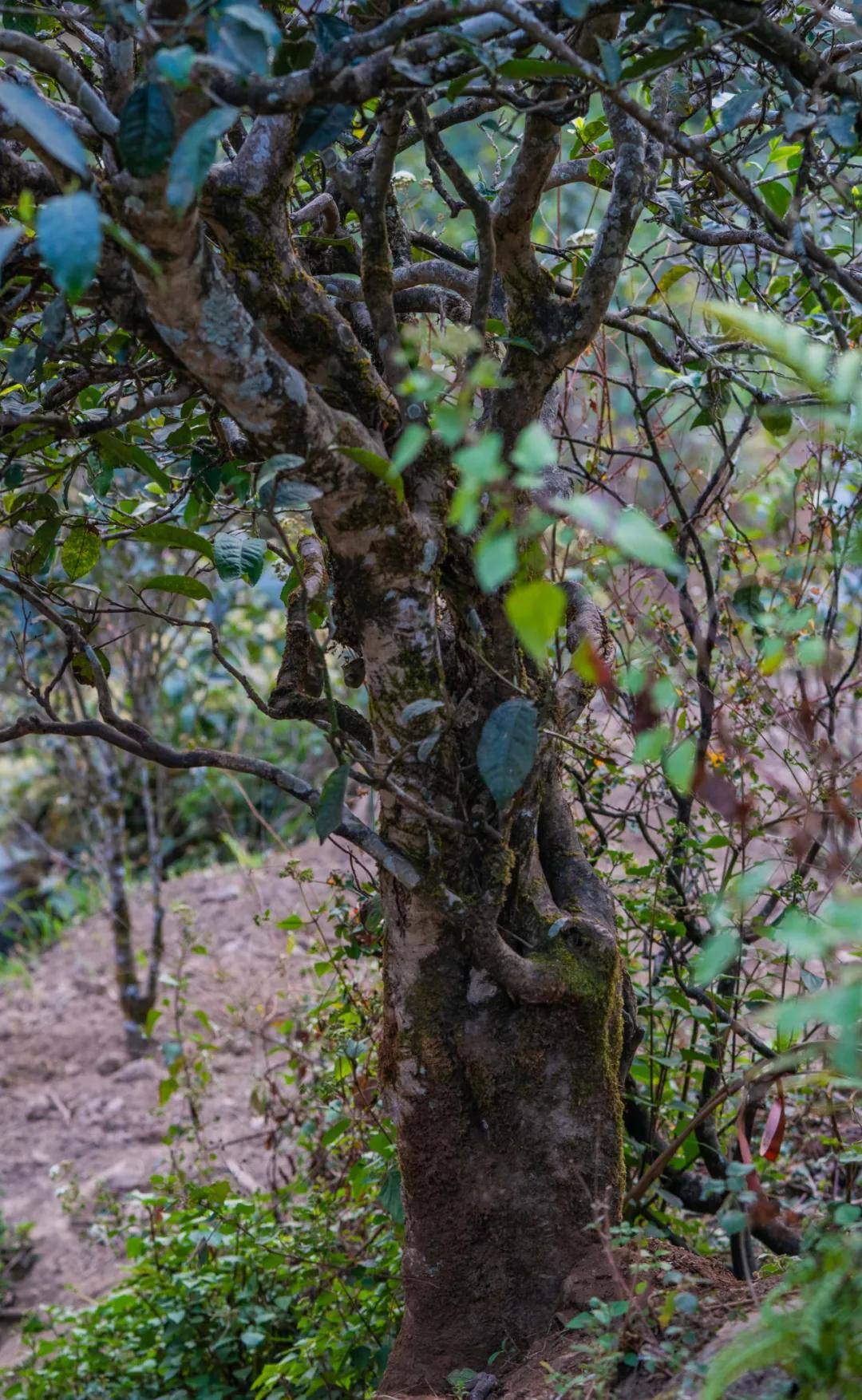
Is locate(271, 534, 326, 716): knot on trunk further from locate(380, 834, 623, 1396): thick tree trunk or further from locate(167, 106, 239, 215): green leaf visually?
locate(167, 106, 239, 215): green leaf

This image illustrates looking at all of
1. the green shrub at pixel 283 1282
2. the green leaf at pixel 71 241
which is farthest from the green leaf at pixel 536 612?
the green shrub at pixel 283 1282

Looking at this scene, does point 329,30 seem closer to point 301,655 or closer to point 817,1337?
point 301,655

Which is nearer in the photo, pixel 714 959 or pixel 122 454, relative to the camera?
pixel 714 959

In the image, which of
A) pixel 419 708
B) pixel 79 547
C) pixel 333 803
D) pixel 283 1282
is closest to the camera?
pixel 333 803

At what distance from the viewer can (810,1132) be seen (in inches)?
117

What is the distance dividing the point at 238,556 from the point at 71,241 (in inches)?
32.5

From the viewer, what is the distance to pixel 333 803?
1487 millimetres

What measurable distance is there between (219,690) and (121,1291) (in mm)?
3704

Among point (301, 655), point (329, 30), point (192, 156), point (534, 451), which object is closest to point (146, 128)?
point (192, 156)

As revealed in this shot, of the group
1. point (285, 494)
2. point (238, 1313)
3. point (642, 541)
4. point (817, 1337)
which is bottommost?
point (238, 1313)

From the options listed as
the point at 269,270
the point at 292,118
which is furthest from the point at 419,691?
the point at 292,118

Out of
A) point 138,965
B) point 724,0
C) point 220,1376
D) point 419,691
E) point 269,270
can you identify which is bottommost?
point 220,1376

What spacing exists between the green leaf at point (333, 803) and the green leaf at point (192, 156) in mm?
700

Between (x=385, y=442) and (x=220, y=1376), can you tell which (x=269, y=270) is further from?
(x=220, y=1376)
